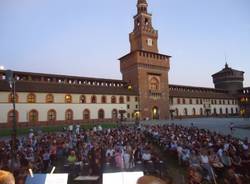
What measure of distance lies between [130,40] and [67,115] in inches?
1158

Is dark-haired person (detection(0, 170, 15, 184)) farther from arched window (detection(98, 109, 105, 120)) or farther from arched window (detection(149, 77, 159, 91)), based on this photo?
arched window (detection(149, 77, 159, 91))

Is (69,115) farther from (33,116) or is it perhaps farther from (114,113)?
(114,113)

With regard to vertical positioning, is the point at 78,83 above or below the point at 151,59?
below

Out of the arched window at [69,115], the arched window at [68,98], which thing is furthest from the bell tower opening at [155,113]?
the arched window at [68,98]

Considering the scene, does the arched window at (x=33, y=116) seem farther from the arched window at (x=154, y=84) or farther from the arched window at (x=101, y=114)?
the arched window at (x=154, y=84)

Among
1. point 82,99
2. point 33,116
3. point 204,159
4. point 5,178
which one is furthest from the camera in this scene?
point 82,99

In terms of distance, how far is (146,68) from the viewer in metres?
55.3

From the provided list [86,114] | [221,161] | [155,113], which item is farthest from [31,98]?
[221,161]

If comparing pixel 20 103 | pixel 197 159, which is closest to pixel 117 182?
pixel 197 159

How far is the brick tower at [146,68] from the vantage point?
176 ft

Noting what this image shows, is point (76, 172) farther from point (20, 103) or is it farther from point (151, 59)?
point (151, 59)

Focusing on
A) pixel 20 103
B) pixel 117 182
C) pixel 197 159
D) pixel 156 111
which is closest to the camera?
pixel 117 182

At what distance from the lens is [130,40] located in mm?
62781

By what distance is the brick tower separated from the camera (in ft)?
176
